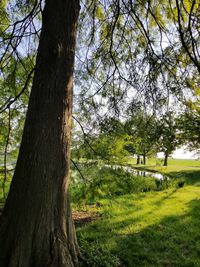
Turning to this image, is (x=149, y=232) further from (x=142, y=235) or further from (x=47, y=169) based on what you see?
(x=47, y=169)

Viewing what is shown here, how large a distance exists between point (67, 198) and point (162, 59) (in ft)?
9.12

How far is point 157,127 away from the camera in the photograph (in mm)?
4297

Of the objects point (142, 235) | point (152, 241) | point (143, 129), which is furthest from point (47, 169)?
point (142, 235)

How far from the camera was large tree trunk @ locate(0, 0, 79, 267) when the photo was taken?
95.8 inches

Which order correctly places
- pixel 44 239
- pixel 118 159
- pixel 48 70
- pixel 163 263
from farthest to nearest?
1. pixel 118 159
2. pixel 163 263
3. pixel 48 70
4. pixel 44 239

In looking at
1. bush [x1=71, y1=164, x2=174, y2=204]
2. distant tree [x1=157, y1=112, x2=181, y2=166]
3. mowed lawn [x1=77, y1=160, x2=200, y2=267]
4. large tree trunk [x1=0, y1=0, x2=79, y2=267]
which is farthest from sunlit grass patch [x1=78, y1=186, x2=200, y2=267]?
distant tree [x1=157, y1=112, x2=181, y2=166]

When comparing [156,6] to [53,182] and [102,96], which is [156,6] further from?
[53,182]

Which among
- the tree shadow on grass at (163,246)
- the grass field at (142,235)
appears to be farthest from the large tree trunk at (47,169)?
the tree shadow on grass at (163,246)

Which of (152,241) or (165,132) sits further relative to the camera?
(165,132)

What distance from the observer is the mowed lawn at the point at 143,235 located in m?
3.45

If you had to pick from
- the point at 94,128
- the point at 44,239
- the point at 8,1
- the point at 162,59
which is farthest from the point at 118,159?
the point at 8,1

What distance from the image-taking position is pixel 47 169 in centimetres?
251

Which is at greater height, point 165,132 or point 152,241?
point 165,132

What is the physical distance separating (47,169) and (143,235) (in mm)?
2683
